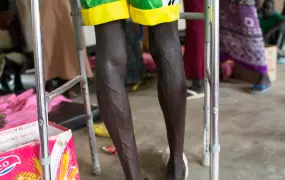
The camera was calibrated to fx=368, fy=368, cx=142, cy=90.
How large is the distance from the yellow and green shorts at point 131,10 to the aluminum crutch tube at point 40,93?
0.44 ft

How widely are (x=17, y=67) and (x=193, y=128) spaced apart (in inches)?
59.4

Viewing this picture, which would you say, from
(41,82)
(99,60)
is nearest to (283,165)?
(99,60)

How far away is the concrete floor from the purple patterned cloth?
238 millimetres

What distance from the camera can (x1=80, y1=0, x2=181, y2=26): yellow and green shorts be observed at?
952 millimetres

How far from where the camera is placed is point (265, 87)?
7.45 ft

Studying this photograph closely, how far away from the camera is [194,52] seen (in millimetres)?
2273

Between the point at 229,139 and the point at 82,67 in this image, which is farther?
the point at 229,139

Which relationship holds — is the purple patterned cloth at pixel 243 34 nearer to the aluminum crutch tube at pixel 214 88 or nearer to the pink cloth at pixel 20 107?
the pink cloth at pixel 20 107

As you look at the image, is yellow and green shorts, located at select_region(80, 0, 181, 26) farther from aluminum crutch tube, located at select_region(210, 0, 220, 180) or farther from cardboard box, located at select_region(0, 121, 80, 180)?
cardboard box, located at select_region(0, 121, 80, 180)

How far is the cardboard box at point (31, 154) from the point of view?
103cm

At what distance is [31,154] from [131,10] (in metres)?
0.50

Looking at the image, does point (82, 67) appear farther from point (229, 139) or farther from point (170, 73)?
point (229, 139)

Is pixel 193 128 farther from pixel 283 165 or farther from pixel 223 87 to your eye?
pixel 223 87

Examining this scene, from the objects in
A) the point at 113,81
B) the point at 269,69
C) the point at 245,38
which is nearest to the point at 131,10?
the point at 113,81
